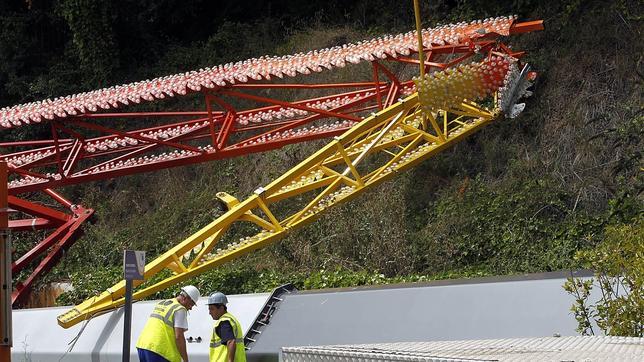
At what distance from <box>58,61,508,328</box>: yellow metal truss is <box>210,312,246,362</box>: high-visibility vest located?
12.2 feet

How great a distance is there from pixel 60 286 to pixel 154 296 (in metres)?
4.71

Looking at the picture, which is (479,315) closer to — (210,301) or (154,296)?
(210,301)

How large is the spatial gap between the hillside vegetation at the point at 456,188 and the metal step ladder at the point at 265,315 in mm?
2695

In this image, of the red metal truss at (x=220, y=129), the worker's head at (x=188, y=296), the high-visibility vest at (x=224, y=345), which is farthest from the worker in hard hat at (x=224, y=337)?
the red metal truss at (x=220, y=129)

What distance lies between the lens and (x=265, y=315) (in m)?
11.9

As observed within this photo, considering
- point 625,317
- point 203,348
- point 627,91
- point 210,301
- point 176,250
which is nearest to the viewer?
point 625,317

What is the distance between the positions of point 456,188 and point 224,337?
9369mm

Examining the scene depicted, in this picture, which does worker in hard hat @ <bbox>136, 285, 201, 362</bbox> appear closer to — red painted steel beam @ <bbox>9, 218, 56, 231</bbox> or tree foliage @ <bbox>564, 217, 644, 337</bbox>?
tree foliage @ <bbox>564, 217, 644, 337</bbox>

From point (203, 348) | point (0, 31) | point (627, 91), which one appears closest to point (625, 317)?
point (203, 348)

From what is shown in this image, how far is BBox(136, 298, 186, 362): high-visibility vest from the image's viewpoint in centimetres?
1077

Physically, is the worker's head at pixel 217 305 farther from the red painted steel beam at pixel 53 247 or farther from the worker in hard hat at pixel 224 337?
the red painted steel beam at pixel 53 247

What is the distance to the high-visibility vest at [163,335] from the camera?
35.3 feet

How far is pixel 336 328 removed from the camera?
1135cm

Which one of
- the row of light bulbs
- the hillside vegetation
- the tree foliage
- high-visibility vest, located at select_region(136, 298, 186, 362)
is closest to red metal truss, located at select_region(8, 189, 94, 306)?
the hillside vegetation
